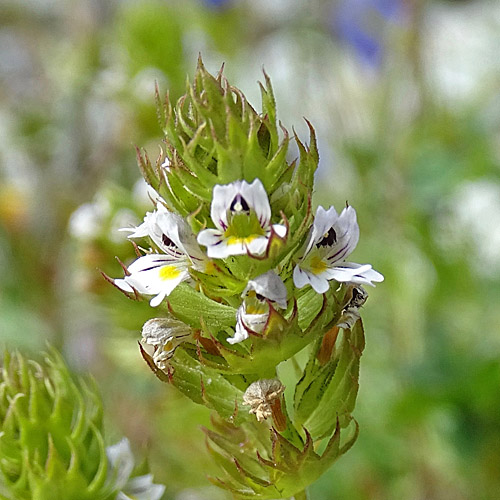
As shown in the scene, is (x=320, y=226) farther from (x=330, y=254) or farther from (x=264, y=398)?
(x=264, y=398)

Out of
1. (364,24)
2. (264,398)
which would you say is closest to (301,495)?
(264,398)

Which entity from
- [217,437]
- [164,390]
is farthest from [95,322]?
[217,437]

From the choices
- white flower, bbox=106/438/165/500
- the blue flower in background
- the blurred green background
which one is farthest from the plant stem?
the blue flower in background

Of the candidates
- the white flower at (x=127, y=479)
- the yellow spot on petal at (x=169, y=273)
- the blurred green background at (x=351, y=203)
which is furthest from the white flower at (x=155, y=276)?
the blurred green background at (x=351, y=203)

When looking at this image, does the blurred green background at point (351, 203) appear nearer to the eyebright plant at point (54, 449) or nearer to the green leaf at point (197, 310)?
the eyebright plant at point (54, 449)

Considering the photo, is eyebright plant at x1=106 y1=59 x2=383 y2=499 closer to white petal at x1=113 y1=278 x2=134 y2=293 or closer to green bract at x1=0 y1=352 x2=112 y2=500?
white petal at x1=113 y1=278 x2=134 y2=293

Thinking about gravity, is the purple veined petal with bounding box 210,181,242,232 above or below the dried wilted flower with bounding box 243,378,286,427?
above
